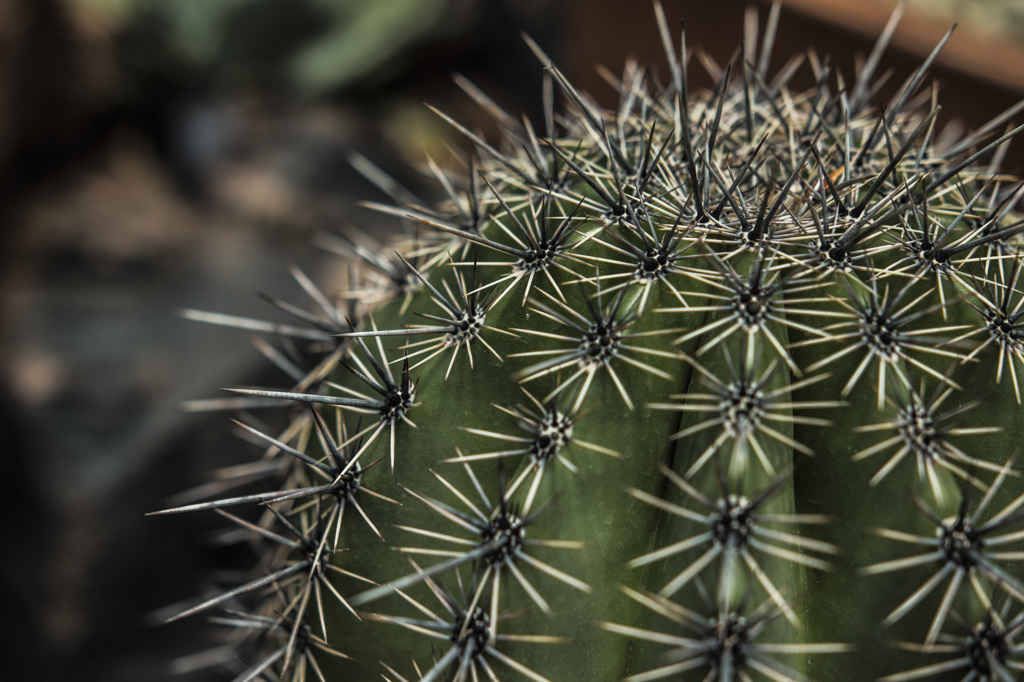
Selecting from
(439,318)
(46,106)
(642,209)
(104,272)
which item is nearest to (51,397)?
(104,272)

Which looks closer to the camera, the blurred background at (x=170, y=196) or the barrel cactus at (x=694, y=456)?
the barrel cactus at (x=694, y=456)

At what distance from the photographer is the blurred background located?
2.74 m

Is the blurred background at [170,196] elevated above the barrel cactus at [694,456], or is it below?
above

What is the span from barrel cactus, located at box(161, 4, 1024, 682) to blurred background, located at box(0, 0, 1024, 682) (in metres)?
1.96

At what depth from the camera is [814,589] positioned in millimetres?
876

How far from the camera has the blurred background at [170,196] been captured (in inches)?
108

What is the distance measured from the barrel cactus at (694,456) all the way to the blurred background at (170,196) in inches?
77.1

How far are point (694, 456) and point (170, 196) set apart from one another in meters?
3.64

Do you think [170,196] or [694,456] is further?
[170,196]

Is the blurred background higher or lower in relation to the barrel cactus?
higher

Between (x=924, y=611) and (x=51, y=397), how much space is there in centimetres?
288

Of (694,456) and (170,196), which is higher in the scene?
(170,196)

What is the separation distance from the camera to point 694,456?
86cm

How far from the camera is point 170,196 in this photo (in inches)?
153
